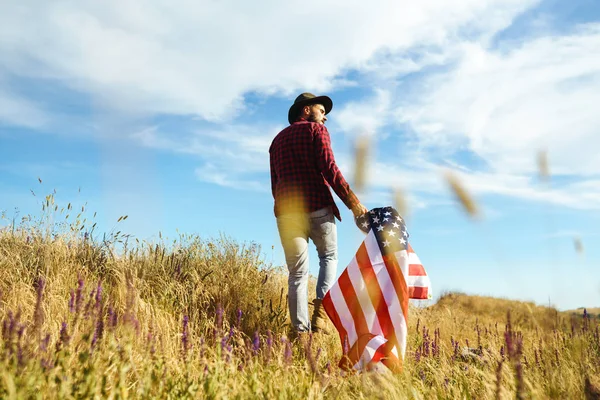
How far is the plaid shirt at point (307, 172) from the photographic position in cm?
415

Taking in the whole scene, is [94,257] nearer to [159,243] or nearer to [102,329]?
[159,243]

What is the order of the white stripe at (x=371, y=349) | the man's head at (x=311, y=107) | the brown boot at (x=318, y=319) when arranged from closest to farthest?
→ 1. the white stripe at (x=371, y=349)
2. the brown boot at (x=318, y=319)
3. the man's head at (x=311, y=107)

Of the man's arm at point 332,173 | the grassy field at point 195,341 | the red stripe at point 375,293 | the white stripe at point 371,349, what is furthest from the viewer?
the man's arm at point 332,173

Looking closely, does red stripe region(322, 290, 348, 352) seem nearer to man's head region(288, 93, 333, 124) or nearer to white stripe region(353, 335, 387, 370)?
white stripe region(353, 335, 387, 370)

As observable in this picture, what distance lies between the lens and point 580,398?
3064mm

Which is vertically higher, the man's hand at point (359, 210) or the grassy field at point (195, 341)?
the man's hand at point (359, 210)

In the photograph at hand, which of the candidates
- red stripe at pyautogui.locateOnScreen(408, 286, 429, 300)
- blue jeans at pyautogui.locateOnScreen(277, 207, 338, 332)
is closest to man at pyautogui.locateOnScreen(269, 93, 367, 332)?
blue jeans at pyautogui.locateOnScreen(277, 207, 338, 332)

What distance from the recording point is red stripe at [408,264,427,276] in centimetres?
402

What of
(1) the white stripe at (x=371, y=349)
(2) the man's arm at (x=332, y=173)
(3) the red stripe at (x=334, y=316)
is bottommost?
(1) the white stripe at (x=371, y=349)

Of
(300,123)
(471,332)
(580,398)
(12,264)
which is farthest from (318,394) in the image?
(471,332)

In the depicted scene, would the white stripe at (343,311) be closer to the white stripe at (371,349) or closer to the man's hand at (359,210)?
the white stripe at (371,349)

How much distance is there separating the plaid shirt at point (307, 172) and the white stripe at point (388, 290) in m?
0.37

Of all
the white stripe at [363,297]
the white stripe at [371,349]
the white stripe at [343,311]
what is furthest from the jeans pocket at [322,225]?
the white stripe at [371,349]

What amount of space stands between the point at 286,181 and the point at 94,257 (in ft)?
10.1
